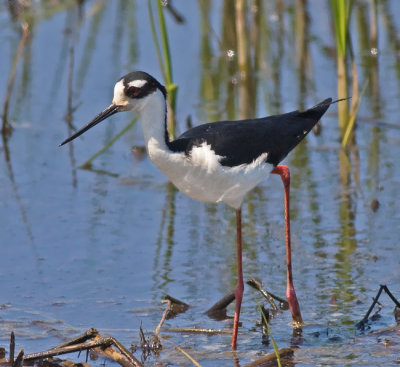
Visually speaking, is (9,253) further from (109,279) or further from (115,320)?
(115,320)

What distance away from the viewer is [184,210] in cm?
666

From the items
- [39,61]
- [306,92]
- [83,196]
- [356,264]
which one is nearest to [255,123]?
[356,264]

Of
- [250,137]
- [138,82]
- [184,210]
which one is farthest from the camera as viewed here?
[184,210]

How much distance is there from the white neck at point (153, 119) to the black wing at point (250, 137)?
7cm

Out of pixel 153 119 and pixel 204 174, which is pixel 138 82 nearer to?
pixel 153 119

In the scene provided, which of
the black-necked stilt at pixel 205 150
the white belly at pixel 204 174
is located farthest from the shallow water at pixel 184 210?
the white belly at pixel 204 174

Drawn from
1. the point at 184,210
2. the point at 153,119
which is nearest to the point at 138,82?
the point at 153,119

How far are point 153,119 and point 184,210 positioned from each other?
6.88 feet

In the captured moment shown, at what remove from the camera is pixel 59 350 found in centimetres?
426

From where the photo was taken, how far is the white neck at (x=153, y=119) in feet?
15.1

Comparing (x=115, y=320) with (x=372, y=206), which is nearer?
(x=115, y=320)

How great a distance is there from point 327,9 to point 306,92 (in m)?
2.34

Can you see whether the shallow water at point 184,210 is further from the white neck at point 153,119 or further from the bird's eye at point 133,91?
the bird's eye at point 133,91

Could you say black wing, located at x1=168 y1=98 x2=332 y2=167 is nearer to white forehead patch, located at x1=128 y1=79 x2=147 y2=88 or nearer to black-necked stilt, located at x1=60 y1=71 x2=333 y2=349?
black-necked stilt, located at x1=60 y1=71 x2=333 y2=349
